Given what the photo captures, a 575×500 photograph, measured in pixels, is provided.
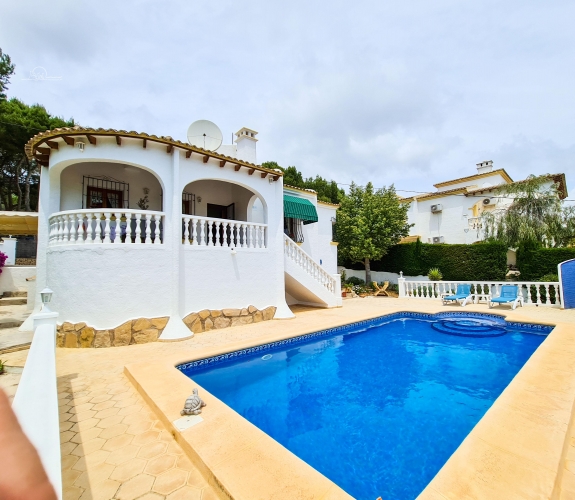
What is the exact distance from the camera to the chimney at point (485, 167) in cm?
3734

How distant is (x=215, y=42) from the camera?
1287cm

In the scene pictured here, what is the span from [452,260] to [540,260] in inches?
226

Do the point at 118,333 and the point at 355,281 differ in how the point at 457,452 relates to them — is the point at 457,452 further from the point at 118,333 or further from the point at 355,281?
the point at 355,281

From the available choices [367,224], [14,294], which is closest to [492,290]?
[367,224]

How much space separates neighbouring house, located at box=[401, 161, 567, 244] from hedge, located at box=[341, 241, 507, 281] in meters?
8.06

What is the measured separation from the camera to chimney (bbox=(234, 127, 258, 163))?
59.8 ft

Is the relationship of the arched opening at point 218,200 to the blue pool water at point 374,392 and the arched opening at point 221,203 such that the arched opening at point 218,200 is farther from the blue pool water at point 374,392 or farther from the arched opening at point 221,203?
the blue pool water at point 374,392

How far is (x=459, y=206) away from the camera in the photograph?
33.7m

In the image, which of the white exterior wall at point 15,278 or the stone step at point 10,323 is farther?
the white exterior wall at point 15,278

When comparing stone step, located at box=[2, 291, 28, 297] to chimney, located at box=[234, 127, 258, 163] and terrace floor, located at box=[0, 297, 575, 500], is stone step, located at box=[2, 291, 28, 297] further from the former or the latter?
chimney, located at box=[234, 127, 258, 163]

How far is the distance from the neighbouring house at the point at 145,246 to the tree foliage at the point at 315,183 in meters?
28.1

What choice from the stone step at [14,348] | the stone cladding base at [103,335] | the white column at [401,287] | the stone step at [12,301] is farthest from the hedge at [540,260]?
the stone step at [12,301]

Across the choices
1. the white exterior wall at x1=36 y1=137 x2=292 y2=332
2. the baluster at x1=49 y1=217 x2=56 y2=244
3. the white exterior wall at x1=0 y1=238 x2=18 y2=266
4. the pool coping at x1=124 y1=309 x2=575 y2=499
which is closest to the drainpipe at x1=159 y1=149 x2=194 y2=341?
the white exterior wall at x1=36 y1=137 x2=292 y2=332

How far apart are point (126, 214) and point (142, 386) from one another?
6.94 meters
